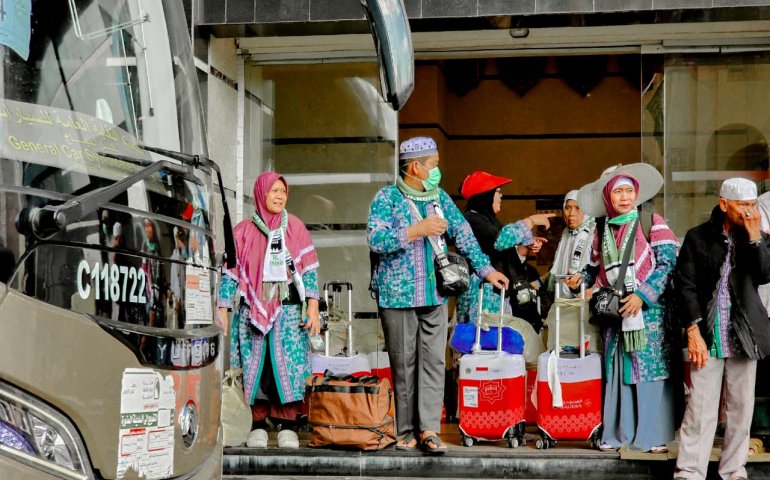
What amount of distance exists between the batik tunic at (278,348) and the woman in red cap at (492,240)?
1309 mm

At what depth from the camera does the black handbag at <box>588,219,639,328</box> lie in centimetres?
712

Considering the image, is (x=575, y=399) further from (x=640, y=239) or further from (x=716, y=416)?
(x=640, y=239)

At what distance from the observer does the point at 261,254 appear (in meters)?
8.01

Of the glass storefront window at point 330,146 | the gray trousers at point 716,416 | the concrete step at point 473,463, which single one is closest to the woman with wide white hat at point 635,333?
the concrete step at point 473,463

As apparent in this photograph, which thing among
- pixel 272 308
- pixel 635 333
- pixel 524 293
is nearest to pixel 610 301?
pixel 635 333

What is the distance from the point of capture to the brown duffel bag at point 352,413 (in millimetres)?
7445

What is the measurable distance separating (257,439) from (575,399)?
2.20m

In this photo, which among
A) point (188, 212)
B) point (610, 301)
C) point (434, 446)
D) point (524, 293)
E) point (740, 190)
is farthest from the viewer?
point (524, 293)

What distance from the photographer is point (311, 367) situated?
325 inches

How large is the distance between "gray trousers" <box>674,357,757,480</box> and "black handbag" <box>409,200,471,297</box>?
1.55 metres

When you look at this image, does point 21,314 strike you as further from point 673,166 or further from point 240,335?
point 673,166

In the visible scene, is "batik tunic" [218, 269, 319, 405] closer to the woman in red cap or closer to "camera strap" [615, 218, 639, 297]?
the woman in red cap

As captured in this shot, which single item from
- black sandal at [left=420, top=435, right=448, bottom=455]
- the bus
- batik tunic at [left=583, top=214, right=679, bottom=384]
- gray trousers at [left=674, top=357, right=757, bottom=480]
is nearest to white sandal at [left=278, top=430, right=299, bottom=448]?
black sandal at [left=420, top=435, right=448, bottom=455]

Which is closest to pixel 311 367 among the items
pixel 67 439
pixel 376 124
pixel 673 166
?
pixel 376 124
